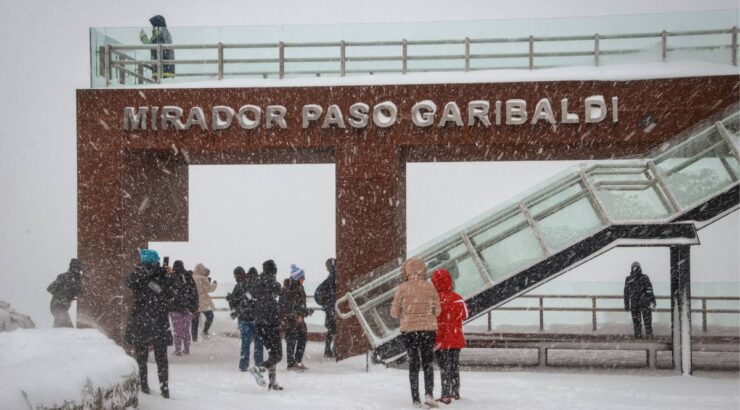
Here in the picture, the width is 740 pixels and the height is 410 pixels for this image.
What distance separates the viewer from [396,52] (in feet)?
64.7

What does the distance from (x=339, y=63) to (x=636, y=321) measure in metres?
7.37

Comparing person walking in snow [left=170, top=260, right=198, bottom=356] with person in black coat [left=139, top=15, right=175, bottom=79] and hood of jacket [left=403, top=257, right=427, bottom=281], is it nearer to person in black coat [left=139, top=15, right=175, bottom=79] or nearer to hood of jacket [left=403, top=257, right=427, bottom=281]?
person in black coat [left=139, top=15, right=175, bottom=79]

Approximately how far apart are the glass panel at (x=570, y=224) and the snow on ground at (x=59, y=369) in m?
6.75

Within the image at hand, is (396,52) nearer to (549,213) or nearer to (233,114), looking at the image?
(233,114)

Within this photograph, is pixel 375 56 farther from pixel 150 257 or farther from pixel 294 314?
pixel 150 257

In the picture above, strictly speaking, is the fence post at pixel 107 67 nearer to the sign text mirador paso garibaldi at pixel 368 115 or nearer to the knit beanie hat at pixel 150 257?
the sign text mirador paso garibaldi at pixel 368 115

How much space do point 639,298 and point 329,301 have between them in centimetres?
577

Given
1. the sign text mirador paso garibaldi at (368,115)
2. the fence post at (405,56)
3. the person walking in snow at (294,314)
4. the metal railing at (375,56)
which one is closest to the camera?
the person walking in snow at (294,314)

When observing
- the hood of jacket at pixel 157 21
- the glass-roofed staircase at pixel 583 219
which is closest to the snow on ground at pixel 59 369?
the glass-roofed staircase at pixel 583 219

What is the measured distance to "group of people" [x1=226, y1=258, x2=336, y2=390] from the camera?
43.3ft

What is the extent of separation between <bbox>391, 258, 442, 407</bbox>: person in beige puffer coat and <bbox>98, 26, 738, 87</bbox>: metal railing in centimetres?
868

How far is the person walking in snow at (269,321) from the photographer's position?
13.1m

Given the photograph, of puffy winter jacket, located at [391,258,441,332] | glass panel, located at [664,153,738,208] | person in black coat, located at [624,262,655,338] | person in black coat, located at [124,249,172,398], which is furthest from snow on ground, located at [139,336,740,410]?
person in black coat, located at [624,262,655,338]

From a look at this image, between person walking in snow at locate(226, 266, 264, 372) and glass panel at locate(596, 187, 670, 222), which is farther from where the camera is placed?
glass panel at locate(596, 187, 670, 222)
